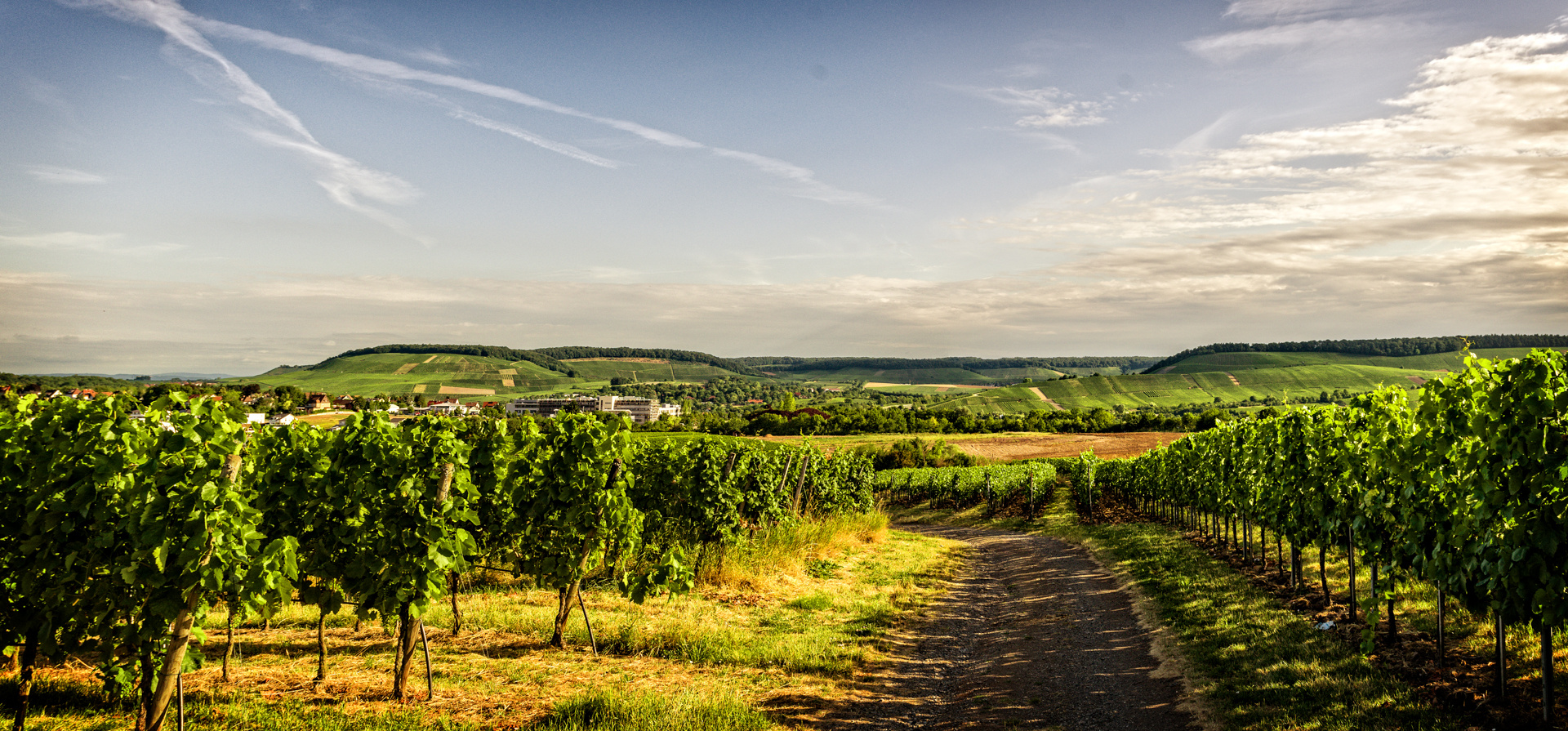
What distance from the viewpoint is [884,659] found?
9.70m

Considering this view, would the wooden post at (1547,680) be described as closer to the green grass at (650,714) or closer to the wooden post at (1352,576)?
the wooden post at (1352,576)

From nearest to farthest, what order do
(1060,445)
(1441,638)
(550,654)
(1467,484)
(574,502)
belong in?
A: (1467,484) < (1441,638) < (550,654) < (574,502) < (1060,445)

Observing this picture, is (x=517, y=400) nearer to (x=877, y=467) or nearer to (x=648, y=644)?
(x=877, y=467)

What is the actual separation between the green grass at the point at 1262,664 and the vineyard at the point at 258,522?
21.3 feet

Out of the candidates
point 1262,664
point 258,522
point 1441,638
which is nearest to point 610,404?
point 1262,664

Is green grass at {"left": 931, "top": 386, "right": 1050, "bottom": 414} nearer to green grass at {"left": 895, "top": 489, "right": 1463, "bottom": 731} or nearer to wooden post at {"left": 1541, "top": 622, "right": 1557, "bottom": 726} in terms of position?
green grass at {"left": 895, "top": 489, "right": 1463, "bottom": 731}

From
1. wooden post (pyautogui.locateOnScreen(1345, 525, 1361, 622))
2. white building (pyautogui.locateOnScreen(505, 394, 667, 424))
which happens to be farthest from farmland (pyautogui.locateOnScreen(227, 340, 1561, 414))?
wooden post (pyautogui.locateOnScreen(1345, 525, 1361, 622))

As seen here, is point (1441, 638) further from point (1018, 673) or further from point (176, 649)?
point (176, 649)

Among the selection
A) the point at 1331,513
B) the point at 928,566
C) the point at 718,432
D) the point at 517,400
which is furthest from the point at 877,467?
the point at 517,400

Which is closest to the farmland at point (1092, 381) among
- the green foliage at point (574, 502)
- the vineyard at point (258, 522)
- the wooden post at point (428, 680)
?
the green foliage at point (574, 502)

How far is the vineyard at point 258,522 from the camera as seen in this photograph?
4980 millimetres

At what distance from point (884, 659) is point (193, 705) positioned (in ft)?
24.4

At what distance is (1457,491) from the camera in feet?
21.6

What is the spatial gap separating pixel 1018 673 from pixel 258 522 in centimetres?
837
